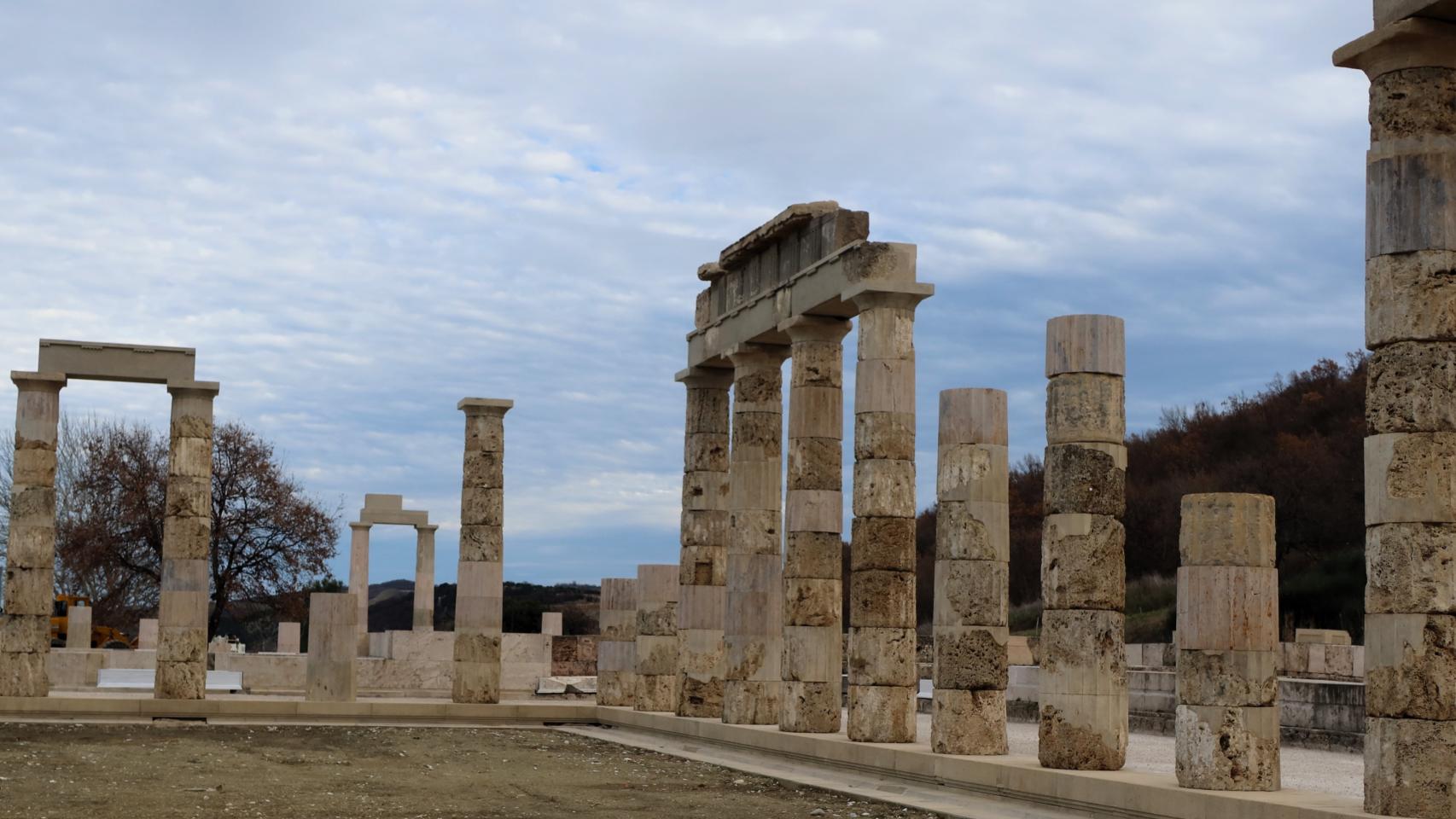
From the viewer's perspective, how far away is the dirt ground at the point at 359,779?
13.3m

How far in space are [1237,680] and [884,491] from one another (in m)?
5.90

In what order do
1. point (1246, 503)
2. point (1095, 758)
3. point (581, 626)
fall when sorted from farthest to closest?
point (581, 626) → point (1095, 758) → point (1246, 503)

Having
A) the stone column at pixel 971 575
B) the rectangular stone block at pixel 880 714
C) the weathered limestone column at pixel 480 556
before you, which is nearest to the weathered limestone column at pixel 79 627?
the weathered limestone column at pixel 480 556

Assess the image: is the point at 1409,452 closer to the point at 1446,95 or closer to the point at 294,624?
the point at 1446,95

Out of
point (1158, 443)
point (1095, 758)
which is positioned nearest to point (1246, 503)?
point (1095, 758)

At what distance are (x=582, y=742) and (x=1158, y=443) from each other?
35.3m

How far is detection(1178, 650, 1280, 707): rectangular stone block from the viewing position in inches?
464

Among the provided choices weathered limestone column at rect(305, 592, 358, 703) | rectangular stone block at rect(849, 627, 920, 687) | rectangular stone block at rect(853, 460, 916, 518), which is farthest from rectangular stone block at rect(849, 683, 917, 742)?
weathered limestone column at rect(305, 592, 358, 703)

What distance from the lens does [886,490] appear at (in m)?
17.3

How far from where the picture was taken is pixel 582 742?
20969 millimetres

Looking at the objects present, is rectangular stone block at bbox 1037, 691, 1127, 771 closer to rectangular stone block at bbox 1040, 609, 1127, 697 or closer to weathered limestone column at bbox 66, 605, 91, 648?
rectangular stone block at bbox 1040, 609, 1127, 697

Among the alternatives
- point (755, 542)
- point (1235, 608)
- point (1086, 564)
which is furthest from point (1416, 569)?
point (755, 542)

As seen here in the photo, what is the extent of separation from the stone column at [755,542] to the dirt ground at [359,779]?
1515 mm

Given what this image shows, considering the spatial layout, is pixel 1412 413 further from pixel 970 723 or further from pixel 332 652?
pixel 332 652
